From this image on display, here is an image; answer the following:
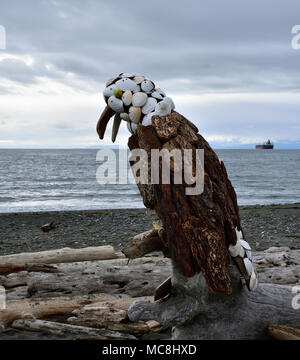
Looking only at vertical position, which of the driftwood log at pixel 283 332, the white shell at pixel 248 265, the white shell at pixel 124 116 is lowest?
the driftwood log at pixel 283 332

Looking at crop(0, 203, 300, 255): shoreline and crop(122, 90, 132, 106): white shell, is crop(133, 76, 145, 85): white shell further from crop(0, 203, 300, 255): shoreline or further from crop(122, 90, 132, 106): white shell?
crop(0, 203, 300, 255): shoreline

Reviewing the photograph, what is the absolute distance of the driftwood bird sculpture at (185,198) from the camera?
389cm

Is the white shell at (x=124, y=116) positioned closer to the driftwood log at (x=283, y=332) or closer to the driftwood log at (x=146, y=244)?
the driftwood log at (x=146, y=244)

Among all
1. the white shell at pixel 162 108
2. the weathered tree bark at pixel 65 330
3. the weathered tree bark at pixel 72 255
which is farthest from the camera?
the weathered tree bark at pixel 72 255

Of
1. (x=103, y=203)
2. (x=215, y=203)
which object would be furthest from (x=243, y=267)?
(x=103, y=203)

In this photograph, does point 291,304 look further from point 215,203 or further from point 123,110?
point 123,110

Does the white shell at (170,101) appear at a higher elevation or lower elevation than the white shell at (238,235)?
higher

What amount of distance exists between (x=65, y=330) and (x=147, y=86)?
329 centimetres

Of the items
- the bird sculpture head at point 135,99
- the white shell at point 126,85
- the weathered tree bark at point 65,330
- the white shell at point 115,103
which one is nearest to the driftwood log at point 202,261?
the bird sculpture head at point 135,99

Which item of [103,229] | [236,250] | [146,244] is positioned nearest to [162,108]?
[146,244]

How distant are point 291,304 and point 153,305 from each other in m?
1.66

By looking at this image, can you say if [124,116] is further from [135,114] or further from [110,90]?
[110,90]

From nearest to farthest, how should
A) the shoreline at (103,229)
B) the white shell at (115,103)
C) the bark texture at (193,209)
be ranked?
1. the bark texture at (193,209)
2. the white shell at (115,103)
3. the shoreline at (103,229)

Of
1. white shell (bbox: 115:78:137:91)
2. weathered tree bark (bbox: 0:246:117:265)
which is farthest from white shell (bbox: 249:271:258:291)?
weathered tree bark (bbox: 0:246:117:265)
